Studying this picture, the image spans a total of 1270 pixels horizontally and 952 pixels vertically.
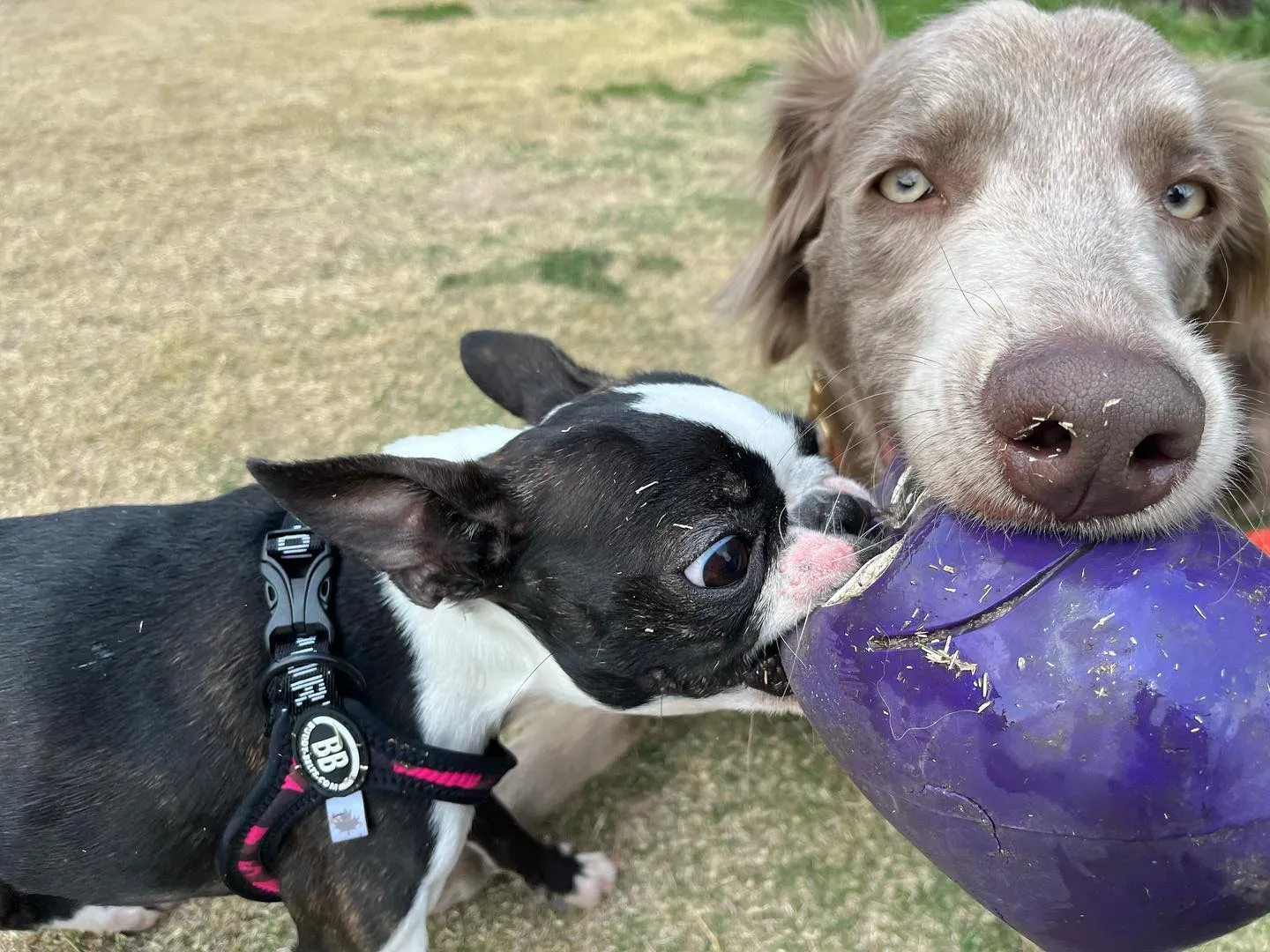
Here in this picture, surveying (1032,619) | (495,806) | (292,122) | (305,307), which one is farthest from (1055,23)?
(292,122)

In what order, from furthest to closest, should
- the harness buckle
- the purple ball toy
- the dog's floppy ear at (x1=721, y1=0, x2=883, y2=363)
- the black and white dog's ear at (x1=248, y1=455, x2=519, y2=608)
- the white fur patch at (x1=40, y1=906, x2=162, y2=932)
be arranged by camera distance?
the dog's floppy ear at (x1=721, y1=0, x2=883, y2=363) → the white fur patch at (x1=40, y1=906, x2=162, y2=932) → the harness buckle → the black and white dog's ear at (x1=248, y1=455, x2=519, y2=608) → the purple ball toy

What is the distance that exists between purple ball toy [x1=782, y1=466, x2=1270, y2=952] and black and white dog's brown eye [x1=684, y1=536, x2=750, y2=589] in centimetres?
41

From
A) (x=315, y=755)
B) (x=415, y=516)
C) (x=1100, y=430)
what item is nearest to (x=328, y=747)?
(x=315, y=755)

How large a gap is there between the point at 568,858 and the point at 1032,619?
1.82m

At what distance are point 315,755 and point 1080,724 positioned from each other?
154cm

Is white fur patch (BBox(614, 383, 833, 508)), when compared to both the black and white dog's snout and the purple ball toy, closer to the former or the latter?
the black and white dog's snout

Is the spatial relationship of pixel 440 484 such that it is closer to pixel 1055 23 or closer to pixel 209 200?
pixel 1055 23

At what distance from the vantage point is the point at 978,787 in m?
1.43

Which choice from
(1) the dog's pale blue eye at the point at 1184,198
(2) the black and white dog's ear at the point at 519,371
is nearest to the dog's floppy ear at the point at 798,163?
(2) the black and white dog's ear at the point at 519,371

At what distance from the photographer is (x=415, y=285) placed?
5.44 metres

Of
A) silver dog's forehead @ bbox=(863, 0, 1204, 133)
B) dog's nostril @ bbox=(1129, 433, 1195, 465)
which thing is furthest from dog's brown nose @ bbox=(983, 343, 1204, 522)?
silver dog's forehead @ bbox=(863, 0, 1204, 133)

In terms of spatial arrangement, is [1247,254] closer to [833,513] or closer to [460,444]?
[833,513]

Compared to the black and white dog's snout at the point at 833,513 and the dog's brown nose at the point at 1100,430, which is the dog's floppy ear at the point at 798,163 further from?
the dog's brown nose at the point at 1100,430

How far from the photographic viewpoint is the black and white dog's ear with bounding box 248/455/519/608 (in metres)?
1.85
